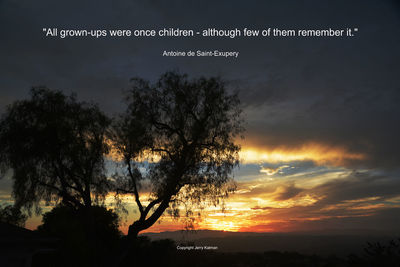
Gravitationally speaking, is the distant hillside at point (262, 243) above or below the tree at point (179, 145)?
Result: below

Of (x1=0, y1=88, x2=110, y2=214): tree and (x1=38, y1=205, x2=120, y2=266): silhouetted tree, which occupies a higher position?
(x1=0, y1=88, x2=110, y2=214): tree

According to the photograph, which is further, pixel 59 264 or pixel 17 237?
pixel 59 264

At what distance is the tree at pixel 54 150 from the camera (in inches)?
627

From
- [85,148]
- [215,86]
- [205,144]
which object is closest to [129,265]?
[85,148]

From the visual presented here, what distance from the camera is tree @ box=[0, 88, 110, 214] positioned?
1593cm

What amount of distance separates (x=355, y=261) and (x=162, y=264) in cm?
1506

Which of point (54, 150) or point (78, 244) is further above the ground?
point (54, 150)

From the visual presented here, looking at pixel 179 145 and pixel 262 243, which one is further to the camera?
pixel 262 243

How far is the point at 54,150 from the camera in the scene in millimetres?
16516

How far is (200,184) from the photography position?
53.1 ft

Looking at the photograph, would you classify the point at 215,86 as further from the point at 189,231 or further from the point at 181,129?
the point at 189,231

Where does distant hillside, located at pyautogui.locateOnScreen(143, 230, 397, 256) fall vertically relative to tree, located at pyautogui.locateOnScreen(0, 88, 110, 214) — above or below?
below

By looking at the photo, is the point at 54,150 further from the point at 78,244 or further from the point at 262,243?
the point at 262,243

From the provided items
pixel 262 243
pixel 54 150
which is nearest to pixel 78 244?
pixel 54 150
